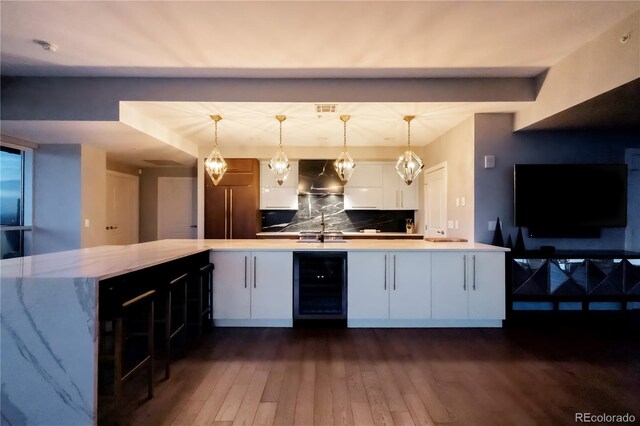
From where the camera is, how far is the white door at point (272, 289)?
3.28 meters

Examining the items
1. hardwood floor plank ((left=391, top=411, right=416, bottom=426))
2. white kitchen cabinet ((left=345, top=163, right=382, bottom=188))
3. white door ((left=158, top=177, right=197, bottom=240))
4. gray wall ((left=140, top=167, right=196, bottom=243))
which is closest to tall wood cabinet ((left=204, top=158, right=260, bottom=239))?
white door ((left=158, top=177, right=197, bottom=240))

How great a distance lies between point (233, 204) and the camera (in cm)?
579

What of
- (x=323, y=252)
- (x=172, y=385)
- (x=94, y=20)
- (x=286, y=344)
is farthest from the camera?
(x=323, y=252)

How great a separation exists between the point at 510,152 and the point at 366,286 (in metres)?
2.49

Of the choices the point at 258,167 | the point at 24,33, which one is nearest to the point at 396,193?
the point at 258,167

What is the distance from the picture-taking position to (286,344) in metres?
2.88

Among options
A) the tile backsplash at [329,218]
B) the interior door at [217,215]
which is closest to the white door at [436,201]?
the tile backsplash at [329,218]

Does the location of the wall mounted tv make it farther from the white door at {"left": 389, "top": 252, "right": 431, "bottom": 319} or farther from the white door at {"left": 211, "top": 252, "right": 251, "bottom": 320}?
the white door at {"left": 211, "top": 252, "right": 251, "bottom": 320}

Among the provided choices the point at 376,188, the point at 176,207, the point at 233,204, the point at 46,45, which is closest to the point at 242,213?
the point at 233,204

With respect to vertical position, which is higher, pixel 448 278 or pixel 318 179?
pixel 318 179

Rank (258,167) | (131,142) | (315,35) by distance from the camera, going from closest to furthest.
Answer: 1. (315,35)
2. (131,142)
3. (258,167)

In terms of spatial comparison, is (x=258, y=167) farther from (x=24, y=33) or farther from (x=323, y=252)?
(x=24, y=33)

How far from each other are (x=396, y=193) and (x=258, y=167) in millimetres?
2723

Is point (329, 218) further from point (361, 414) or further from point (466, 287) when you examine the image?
point (361, 414)
